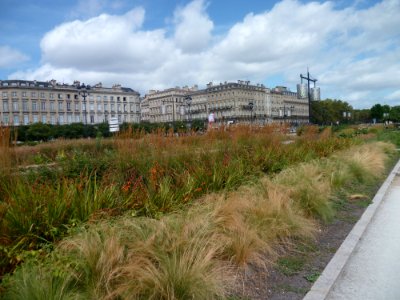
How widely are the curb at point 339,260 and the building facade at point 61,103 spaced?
86.8 metres

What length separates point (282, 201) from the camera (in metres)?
5.52

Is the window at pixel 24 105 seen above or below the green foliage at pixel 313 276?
above

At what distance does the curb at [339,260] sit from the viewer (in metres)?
3.52

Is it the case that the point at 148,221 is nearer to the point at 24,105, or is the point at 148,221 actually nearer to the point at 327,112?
the point at 24,105

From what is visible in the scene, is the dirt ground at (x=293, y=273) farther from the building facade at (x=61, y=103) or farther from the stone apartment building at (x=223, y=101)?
the stone apartment building at (x=223, y=101)

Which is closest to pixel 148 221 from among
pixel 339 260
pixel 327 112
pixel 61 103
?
pixel 339 260

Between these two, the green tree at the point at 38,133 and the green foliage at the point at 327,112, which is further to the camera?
the green foliage at the point at 327,112

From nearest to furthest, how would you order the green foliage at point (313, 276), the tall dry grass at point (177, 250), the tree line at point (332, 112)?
1. the tall dry grass at point (177, 250)
2. the green foliage at point (313, 276)
3. the tree line at point (332, 112)

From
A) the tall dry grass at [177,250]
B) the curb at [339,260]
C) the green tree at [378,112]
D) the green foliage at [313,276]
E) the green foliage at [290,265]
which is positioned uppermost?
the green tree at [378,112]

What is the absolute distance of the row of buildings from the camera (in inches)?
3947

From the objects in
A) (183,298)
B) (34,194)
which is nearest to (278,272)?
(183,298)

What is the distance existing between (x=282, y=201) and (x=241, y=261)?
5.90 ft

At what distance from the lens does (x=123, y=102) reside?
4906 inches

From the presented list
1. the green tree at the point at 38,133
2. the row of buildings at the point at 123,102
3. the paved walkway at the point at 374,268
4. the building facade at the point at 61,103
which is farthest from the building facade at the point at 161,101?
the paved walkway at the point at 374,268
